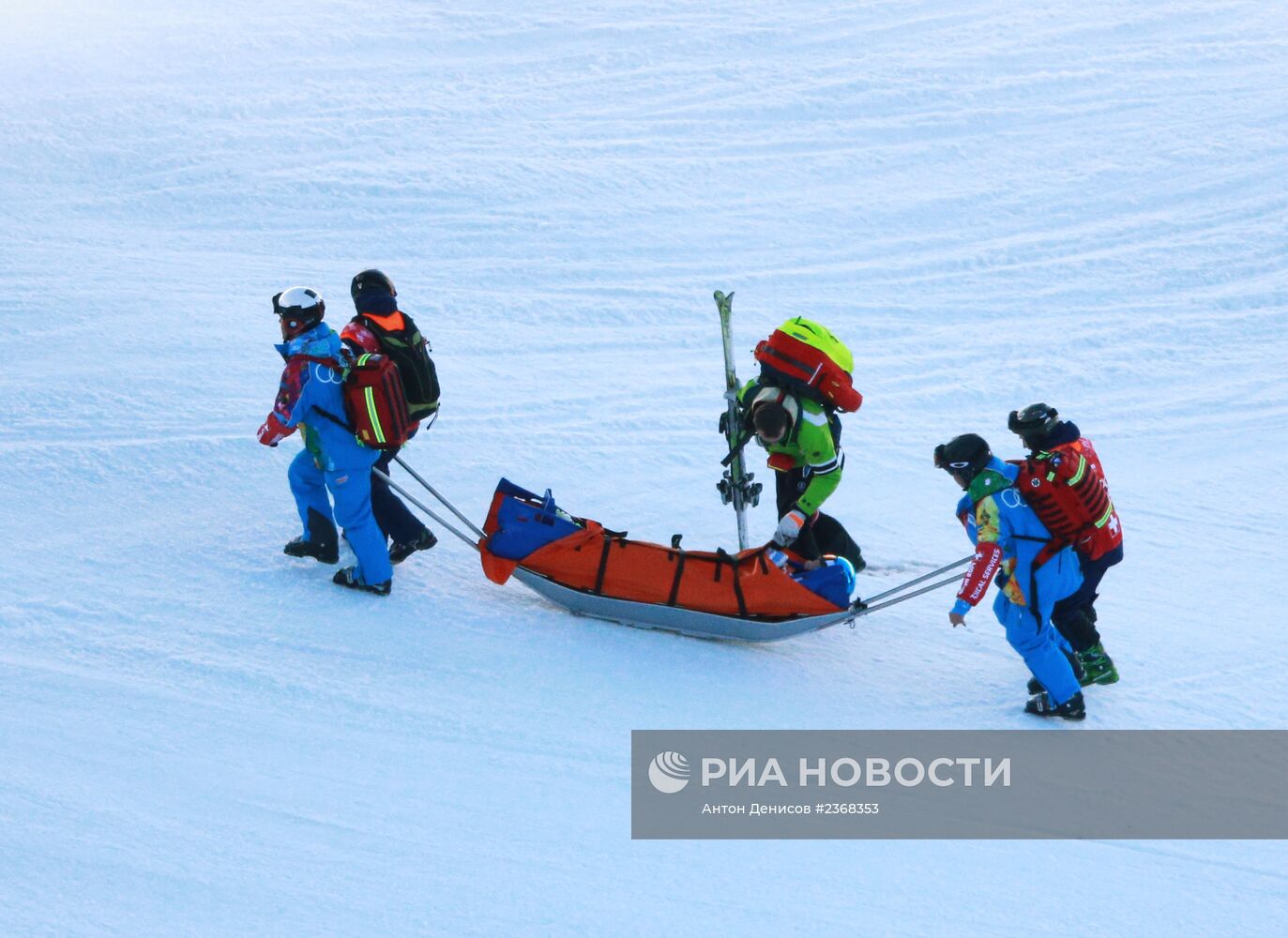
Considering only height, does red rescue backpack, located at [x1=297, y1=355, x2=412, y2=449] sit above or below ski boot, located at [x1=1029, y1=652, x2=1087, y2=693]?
above

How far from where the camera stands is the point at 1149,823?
18.5 ft

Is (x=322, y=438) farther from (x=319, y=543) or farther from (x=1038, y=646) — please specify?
(x=1038, y=646)

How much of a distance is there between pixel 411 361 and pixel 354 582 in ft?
3.72

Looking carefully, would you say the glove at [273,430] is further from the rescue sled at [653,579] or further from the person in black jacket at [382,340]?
the rescue sled at [653,579]

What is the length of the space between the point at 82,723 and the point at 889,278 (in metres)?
8.11

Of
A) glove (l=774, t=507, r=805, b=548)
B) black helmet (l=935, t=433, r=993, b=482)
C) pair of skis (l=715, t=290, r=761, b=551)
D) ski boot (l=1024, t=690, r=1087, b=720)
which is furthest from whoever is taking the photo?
pair of skis (l=715, t=290, r=761, b=551)

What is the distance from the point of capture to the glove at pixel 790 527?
641cm

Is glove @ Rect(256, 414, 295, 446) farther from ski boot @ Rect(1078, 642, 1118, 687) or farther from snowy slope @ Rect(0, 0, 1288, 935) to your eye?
ski boot @ Rect(1078, 642, 1118, 687)

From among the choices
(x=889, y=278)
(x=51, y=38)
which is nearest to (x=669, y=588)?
(x=889, y=278)

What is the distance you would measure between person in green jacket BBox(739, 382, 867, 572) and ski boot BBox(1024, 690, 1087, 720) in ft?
3.87

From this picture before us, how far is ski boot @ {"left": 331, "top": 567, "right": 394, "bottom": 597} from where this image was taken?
678 centimetres

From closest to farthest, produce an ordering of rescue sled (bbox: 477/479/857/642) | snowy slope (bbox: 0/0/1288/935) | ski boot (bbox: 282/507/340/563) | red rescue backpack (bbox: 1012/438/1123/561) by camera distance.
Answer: snowy slope (bbox: 0/0/1288/935) → red rescue backpack (bbox: 1012/438/1123/561) → rescue sled (bbox: 477/479/857/642) → ski boot (bbox: 282/507/340/563)

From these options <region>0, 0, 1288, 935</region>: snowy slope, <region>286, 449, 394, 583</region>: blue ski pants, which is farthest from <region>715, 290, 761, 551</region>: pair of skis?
<region>286, 449, 394, 583</region>: blue ski pants

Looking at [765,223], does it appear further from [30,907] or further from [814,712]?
[30,907]
